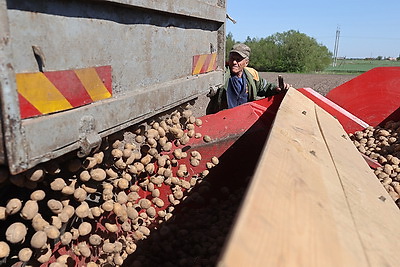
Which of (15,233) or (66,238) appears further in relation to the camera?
(66,238)

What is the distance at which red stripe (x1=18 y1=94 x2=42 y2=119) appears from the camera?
125 cm

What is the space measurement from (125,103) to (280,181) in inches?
36.6

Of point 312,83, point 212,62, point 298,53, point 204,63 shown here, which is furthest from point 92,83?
point 298,53

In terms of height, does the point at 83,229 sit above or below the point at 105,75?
below

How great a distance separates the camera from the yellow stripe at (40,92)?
1.27m

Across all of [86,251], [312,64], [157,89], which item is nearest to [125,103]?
[157,89]

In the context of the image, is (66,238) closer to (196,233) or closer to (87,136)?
(87,136)

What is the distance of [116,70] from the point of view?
1820 millimetres

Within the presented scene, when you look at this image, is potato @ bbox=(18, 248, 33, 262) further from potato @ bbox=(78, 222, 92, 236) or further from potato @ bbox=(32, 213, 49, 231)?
potato @ bbox=(78, 222, 92, 236)

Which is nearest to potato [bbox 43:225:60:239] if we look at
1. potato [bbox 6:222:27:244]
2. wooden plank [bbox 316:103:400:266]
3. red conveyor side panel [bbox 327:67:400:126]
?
potato [bbox 6:222:27:244]

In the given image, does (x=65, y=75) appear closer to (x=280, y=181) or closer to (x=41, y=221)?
(x=41, y=221)

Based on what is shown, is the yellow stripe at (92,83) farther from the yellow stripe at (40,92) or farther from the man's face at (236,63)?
the man's face at (236,63)

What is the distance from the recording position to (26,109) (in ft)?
4.20

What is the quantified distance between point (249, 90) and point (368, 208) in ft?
9.71
